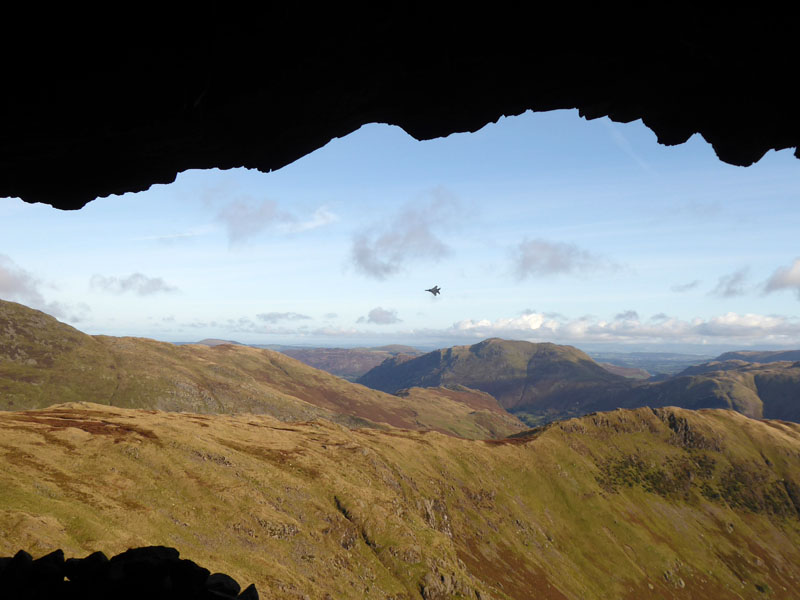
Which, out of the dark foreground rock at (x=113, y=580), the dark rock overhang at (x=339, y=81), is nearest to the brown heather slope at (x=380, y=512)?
the dark foreground rock at (x=113, y=580)

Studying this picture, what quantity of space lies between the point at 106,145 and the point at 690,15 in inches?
1083

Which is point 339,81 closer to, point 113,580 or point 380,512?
point 113,580

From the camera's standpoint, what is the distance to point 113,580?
16453 millimetres

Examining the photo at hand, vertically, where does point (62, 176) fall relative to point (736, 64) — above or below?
below

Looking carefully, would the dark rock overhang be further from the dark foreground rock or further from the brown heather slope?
the brown heather slope

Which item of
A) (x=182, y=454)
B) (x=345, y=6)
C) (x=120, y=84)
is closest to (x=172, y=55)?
(x=120, y=84)

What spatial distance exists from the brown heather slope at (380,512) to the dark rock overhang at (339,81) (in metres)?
43.0

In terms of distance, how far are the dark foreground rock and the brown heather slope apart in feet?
114

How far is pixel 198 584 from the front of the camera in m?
17.3

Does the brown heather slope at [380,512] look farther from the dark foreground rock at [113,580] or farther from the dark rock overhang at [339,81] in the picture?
the dark rock overhang at [339,81]

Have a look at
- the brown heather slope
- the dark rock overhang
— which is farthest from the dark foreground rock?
the brown heather slope

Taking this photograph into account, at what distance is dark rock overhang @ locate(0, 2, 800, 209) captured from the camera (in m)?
17.5

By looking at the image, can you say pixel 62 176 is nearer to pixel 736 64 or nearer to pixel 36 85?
pixel 36 85

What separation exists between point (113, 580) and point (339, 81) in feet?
76.3
